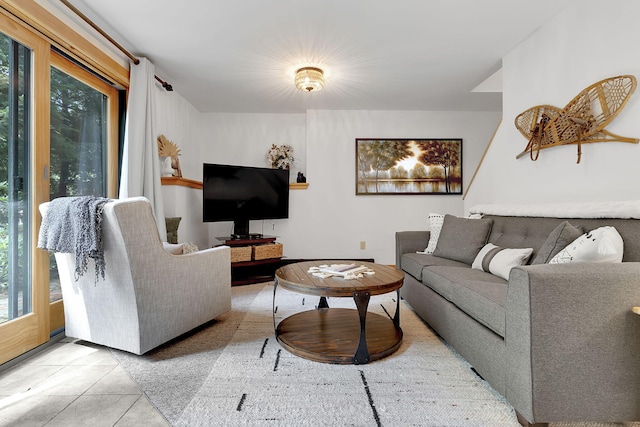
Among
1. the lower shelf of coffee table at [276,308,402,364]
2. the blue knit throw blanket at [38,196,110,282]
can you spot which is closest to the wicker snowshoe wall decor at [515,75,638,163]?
the lower shelf of coffee table at [276,308,402,364]

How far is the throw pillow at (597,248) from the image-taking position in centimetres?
146

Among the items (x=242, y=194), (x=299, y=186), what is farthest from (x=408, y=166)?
(x=242, y=194)

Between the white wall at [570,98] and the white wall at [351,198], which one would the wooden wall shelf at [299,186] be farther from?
the white wall at [570,98]

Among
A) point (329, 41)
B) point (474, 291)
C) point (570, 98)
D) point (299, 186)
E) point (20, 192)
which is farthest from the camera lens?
point (299, 186)

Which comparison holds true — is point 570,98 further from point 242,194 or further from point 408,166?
point 242,194

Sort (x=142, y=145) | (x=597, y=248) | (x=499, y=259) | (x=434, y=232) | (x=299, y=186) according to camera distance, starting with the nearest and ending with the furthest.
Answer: (x=597, y=248), (x=499, y=259), (x=142, y=145), (x=434, y=232), (x=299, y=186)

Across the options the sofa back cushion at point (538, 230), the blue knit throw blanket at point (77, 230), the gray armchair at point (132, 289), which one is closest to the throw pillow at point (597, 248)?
the sofa back cushion at point (538, 230)

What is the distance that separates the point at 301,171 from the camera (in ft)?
16.6

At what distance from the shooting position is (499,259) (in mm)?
2182

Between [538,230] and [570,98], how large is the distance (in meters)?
1.00

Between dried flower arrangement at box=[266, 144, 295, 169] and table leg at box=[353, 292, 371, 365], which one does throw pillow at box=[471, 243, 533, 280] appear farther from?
dried flower arrangement at box=[266, 144, 295, 169]

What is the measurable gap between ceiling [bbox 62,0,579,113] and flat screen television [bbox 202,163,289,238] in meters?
1.00

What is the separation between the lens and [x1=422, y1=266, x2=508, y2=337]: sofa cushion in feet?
4.88

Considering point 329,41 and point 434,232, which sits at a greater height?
point 329,41
